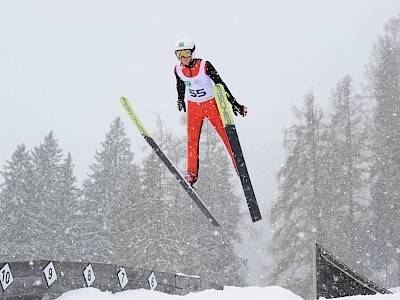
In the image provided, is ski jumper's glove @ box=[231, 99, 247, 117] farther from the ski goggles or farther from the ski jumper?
the ski goggles

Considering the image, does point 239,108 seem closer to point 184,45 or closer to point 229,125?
point 229,125

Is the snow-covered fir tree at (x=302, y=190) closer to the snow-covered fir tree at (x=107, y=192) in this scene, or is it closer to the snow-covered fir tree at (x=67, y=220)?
the snow-covered fir tree at (x=107, y=192)

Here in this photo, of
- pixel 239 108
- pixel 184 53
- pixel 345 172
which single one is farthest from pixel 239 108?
pixel 345 172

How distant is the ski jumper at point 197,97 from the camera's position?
624 centimetres

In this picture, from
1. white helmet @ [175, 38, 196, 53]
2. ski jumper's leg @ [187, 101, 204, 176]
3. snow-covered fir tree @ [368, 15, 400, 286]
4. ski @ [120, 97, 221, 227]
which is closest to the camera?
white helmet @ [175, 38, 196, 53]

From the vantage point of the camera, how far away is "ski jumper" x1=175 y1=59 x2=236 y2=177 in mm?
6242

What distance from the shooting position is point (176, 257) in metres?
17.3

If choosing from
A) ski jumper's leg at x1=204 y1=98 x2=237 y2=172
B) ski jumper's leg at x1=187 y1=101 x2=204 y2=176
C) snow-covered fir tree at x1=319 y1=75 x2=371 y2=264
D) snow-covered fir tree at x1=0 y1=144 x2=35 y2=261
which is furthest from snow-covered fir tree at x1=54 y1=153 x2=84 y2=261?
ski jumper's leg at x1=204 y1=98 x2=237 y2=172

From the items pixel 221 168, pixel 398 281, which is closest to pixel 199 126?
pixel 221 168

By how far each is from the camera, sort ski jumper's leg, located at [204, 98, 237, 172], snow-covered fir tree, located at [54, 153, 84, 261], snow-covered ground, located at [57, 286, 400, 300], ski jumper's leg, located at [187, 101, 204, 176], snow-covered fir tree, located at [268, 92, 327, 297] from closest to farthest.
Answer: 1. snow-covered ground, located at [57, 286, 400, 300]
2. ski jumper's leg, located at [204, 98, 237, 172]
3. ski jumper's leg, located at [187, 101, 204, 176]
4. snow-covered fir tree, located at [268, 92, 327, 297]
5. snow-covered fir tree, located at [54, 153, 84, 261]

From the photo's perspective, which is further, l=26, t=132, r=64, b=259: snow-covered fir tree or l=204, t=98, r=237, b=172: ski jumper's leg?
l=26, t=132, r=64, b=259: snow-covered fir tree

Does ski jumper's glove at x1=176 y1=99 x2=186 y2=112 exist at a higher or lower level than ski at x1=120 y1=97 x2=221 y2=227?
higher

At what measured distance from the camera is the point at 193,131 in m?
6.92

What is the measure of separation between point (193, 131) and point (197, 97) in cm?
61
